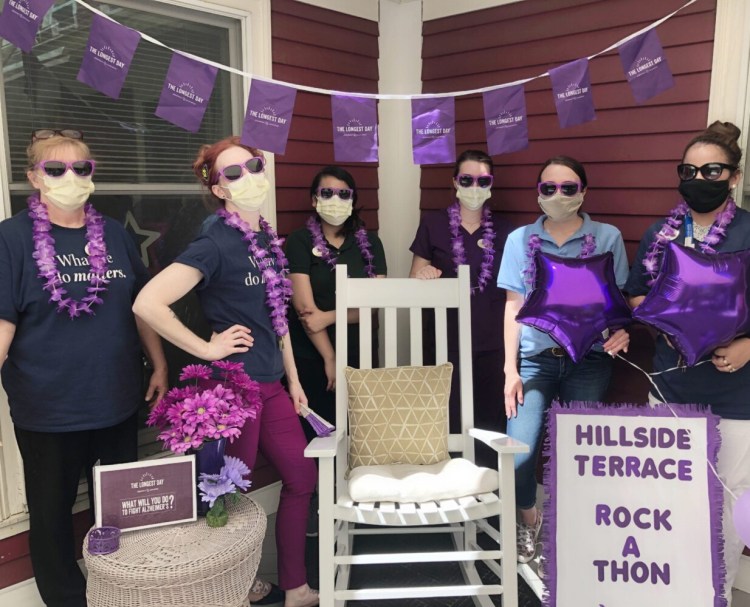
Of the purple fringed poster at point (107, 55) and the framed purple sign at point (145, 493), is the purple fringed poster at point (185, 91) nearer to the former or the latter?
the purple fringed poster at point (107, 55)

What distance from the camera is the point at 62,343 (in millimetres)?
1837

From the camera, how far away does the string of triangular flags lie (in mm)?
1910

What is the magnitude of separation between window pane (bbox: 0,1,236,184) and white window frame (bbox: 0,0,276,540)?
28 millimetres

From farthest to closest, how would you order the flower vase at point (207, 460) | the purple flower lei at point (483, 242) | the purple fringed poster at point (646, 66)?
1. the purple flower lei at point (483, 242)
2. the purple fringed poster at point (646, 66)
3. the flower vase at point (207, 460)

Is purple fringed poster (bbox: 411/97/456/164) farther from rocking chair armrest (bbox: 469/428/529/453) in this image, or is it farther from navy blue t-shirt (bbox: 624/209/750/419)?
rocking chair armrest (bbox: 469/428/529/453)

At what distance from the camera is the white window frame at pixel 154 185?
203cm

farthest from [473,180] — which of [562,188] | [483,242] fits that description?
[562,188]

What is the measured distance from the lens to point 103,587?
5.43 ft

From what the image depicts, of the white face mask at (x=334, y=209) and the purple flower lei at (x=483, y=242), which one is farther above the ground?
the white face mask at (x=334, y=209)

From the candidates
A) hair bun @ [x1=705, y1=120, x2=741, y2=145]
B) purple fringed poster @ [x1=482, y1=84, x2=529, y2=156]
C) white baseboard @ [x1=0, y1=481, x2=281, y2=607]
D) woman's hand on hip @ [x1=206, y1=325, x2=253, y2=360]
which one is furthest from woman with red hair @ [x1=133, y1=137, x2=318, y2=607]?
hair bun @ [x1=705, y1=120, x2=741, y2=145]

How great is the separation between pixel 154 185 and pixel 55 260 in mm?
729

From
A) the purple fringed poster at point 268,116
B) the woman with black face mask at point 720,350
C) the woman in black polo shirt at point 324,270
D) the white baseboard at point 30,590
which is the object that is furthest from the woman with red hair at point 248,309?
the woman with black face mask at point 720,350

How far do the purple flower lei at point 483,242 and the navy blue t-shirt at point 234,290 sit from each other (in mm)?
932

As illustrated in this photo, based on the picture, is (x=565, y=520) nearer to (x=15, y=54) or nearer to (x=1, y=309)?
(x=1, y=309)
